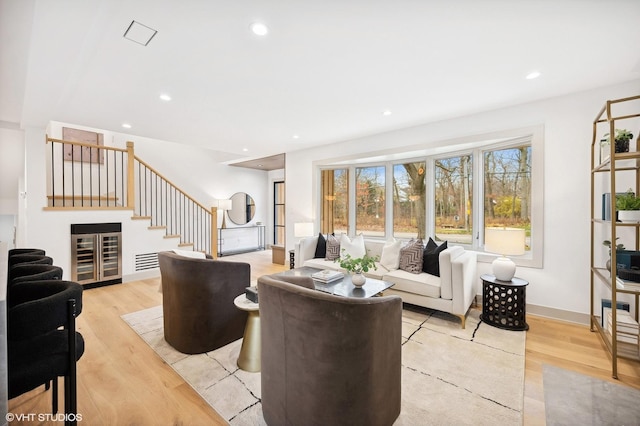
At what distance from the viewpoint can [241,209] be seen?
26.9 ft

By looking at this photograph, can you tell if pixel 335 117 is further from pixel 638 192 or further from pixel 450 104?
pixel 638 192

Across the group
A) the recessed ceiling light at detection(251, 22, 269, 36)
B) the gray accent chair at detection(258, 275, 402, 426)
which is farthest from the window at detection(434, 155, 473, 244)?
the recessed ceiling light at detection(251, 22, 269, 36)

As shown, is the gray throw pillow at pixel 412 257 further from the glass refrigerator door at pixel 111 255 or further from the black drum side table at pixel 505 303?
the glass refrigerator door at pixel 111 255

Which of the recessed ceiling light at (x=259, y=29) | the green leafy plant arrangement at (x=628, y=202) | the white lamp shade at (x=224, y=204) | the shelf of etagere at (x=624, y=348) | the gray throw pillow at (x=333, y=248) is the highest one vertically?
the recessed ceiling light at (x=259, y=29)

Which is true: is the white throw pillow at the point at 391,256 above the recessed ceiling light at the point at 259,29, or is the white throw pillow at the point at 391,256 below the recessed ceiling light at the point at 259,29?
below

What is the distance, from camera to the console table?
768 cm

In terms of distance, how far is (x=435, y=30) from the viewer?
6.39 feet

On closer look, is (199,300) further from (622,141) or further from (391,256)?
(622,141)

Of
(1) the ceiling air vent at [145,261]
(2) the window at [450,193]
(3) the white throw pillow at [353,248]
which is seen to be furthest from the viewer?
(1) the ceiling air vent at [145,261]

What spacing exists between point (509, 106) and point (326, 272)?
310 centimetres

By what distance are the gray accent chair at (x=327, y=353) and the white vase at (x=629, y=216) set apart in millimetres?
2229

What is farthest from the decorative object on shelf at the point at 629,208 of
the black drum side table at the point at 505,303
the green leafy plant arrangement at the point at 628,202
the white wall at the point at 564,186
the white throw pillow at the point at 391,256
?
the white throw pillow at the point at 391,256

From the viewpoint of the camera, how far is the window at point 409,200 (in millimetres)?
4566

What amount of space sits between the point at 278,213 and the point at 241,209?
3.88 ft
